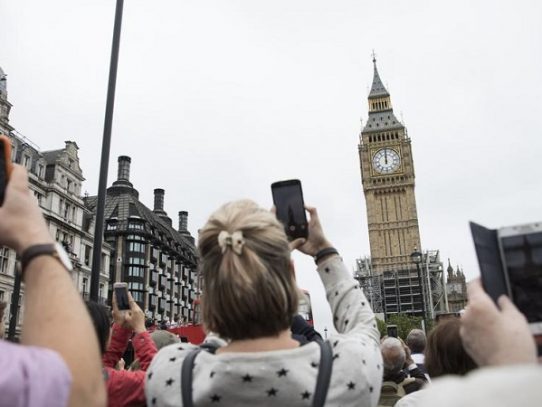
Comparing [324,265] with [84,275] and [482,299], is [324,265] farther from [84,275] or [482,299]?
[84,275]

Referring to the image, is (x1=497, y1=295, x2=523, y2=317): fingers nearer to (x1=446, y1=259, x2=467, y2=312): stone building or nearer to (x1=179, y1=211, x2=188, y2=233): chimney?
(x1=446, y1=259, x2=467, y2=312): stone building

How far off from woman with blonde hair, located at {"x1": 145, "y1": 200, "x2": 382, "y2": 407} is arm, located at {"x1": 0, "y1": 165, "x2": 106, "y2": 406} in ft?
2.09

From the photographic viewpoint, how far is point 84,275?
148ft

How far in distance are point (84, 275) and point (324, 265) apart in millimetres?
46190

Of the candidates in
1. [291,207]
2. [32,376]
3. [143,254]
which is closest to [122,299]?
[291,207]

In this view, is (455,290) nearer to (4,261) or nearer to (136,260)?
(136,260)

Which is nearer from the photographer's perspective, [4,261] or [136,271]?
[4,261]

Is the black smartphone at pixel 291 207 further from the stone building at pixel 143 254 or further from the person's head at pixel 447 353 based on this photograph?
the stone building at pixel 143 254

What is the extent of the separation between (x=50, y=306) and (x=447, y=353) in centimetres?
207

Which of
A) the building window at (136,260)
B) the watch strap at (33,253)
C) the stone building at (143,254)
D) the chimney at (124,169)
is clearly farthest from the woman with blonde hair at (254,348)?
the chimney at (124,169)

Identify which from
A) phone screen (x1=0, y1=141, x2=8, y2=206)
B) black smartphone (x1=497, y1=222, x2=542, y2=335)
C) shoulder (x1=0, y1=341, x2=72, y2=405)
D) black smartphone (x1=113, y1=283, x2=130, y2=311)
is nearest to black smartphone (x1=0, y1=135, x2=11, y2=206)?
phone screen (x1=0, y1=141, x2=8, y2=206)

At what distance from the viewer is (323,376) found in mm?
1872

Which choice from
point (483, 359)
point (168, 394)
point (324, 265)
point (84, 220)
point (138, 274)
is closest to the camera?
point (483, 359)

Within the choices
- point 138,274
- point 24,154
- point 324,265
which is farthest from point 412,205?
point 324,265
